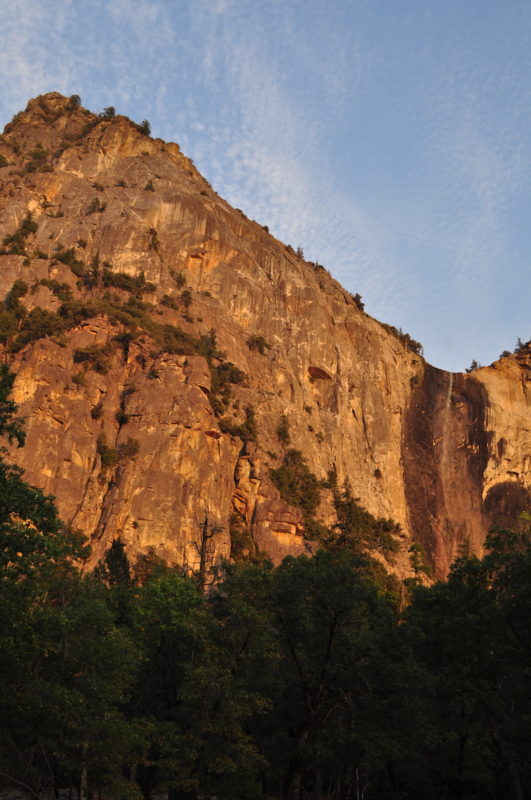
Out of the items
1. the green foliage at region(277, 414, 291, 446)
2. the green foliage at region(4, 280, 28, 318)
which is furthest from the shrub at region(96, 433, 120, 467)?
the green foliage at region(277, 414, 291, 446)

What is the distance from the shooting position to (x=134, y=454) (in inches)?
2482

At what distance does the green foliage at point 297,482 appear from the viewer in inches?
2923

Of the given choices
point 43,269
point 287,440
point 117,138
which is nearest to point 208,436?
point 287,440

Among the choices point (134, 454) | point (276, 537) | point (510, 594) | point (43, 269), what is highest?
point (43, 269)

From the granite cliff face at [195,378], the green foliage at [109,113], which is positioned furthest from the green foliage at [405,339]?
the green foliage at [109,113]

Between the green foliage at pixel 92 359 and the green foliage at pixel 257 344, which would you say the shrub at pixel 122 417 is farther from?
the green foliage at pixel 257 344

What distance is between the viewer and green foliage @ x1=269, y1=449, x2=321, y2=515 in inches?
2923

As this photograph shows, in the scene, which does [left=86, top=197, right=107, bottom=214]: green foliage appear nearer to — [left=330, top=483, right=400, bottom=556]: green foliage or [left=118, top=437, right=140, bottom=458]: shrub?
[left=118, top=437, right=140, bottom=458]: shrub

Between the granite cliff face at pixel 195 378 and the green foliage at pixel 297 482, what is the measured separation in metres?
2.00

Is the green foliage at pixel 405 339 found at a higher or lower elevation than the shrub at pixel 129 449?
higher

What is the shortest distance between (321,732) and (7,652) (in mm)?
12419

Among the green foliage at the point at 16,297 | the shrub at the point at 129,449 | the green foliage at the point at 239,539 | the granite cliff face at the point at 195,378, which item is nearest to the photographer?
the granite cliff face at the point at 195,378

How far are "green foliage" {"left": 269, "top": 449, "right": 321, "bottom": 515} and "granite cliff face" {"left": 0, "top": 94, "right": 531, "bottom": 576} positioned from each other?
6.57ft

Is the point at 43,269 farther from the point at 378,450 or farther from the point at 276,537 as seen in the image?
the point at 378,450
